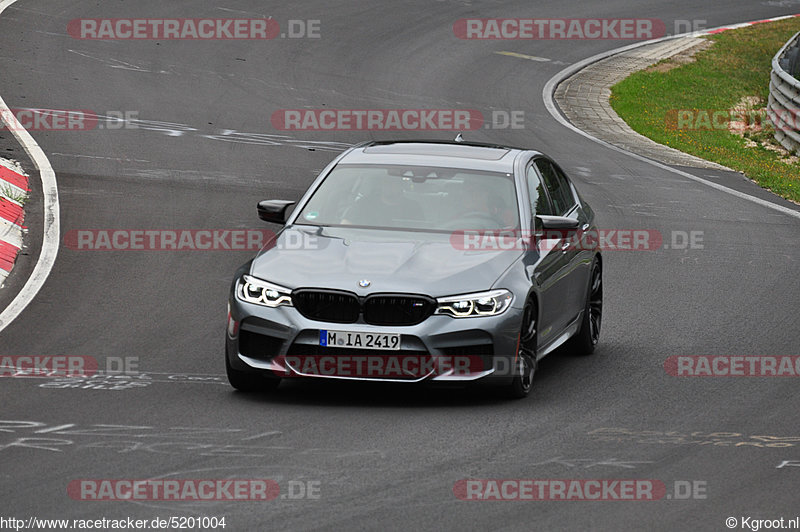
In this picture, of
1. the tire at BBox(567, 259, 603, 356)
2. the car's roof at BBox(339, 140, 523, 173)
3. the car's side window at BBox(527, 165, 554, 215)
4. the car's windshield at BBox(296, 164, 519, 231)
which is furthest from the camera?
the tire at BBox(567, 259, 603, 356)

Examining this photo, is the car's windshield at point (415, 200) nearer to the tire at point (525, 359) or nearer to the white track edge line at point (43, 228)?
the tire at point (525, 359)

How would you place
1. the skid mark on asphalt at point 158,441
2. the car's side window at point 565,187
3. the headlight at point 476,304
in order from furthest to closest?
the car's side window at point 565,187 → the headlight at point 476,304 → the skid mark on asphalt at point 158,441

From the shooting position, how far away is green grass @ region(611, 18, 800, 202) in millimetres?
24297

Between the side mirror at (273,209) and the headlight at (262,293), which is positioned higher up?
the side mirror at (273,209)

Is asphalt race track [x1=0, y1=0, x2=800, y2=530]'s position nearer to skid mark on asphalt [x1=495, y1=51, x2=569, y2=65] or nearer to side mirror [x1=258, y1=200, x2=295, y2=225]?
side mirror [x1=258, y1=200, x2=295, y2=225]

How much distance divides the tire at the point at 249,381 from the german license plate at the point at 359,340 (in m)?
0.62

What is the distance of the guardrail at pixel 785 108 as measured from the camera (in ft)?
84.9

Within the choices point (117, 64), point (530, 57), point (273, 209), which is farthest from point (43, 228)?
point (530, 57)

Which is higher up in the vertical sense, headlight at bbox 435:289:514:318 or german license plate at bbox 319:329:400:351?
headlight at bbox 435:289:514:318

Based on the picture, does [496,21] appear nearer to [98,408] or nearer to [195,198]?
[195,198]

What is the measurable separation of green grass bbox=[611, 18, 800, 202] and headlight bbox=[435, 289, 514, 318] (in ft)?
40.7

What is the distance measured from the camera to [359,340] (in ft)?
29.4

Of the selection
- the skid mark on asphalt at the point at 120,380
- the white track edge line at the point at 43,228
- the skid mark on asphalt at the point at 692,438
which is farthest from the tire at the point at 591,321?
→ the white track edge line at the point at 43,228

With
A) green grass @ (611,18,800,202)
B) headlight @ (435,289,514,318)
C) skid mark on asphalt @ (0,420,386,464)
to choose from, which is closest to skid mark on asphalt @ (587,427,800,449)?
headlight @ (435,289,514,318)
